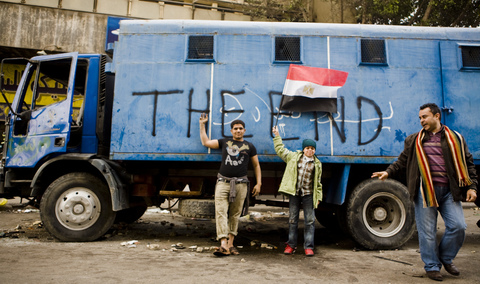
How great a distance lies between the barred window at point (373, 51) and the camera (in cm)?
505

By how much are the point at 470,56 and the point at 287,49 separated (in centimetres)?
280

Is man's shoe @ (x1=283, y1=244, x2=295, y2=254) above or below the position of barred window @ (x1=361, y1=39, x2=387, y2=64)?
below

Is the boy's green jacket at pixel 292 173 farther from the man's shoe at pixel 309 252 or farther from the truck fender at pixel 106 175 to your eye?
the truck fender at pixel 106 175

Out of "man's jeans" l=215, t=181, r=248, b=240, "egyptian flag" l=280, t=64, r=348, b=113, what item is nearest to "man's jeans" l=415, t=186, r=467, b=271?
"egyptian flag" l=280, t=64, r=348, b=113

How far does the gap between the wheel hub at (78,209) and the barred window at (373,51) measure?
15.1 ft

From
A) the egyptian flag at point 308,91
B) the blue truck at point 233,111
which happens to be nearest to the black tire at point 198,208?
the blue truck at point 233,111

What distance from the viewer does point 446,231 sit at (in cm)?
361

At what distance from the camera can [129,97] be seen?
489 centimetres

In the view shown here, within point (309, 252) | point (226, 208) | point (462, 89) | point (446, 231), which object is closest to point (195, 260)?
point (226, 208)

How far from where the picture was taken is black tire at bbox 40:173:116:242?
486cm

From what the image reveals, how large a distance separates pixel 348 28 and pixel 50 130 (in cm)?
480

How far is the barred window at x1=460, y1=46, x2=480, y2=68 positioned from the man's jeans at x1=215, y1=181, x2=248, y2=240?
152 inches

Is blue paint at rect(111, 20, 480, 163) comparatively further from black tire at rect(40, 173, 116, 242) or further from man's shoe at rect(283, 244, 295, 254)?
man's shoe at rect(283, 244, 295, 254)

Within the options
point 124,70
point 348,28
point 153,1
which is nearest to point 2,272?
point 124,70
